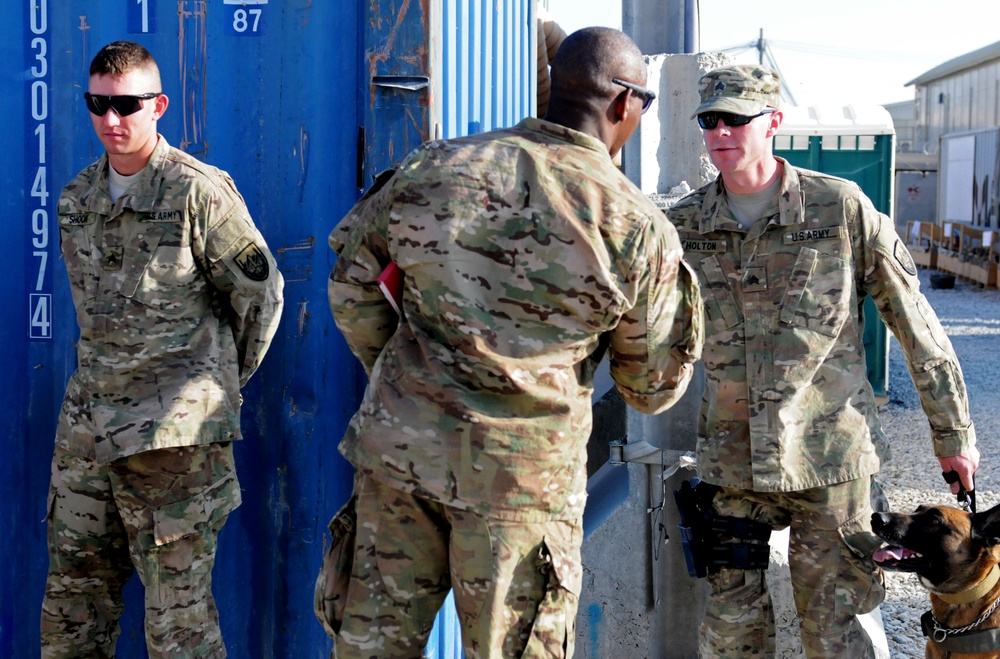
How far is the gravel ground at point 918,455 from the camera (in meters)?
4.42

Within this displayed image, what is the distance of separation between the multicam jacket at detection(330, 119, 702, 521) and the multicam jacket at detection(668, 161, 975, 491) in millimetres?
985

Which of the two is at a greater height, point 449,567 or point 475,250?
point 475,250

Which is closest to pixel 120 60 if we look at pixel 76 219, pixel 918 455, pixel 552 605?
pixel 76 219

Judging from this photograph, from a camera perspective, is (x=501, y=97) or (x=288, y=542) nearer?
(x=288, y=542)

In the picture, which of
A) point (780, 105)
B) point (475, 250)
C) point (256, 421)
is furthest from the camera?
point (256, 421)

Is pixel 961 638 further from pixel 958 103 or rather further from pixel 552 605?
pixel 958 103

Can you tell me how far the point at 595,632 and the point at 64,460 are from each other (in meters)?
2.21

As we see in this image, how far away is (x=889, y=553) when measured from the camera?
317 cm

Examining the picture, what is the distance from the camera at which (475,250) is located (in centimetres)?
219

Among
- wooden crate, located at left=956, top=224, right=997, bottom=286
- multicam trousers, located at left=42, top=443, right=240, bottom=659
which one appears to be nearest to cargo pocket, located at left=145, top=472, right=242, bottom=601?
multicam trousers, located at left=42, top=443, right=240, bottom=659

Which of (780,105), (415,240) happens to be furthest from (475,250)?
(780,105)

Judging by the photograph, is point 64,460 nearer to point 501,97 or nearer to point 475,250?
point 475,250

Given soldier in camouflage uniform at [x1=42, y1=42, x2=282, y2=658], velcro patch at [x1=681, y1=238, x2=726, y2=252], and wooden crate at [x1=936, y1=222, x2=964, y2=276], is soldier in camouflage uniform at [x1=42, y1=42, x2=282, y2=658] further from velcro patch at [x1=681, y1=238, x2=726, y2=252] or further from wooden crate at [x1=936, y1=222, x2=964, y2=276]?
wooden crate at [x1=936, y1=222, x2=964, y2=276]

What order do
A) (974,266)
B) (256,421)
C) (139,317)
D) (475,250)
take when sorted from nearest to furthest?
(475,250)
(139,317)
(256,421)
(974,266)
